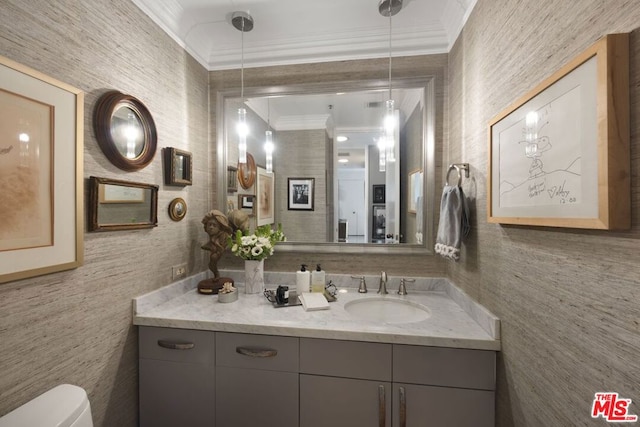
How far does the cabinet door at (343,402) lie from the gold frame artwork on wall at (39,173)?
3.62 feet

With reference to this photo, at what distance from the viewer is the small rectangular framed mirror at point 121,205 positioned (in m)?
1.13

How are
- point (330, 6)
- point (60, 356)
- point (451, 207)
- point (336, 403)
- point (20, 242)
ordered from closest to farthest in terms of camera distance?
point (20, 242) → point (60, 356) → point (336, 403) → point (451, 207) → point (330, 6)

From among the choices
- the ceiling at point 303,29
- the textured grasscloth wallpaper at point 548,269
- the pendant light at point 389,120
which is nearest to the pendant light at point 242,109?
the ceiling at point 303,29

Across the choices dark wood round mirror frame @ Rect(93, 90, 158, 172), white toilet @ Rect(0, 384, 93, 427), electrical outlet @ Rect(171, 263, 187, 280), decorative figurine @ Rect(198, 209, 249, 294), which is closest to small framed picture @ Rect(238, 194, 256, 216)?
decorative figurine @ Rect(198, 209, 249, 294)

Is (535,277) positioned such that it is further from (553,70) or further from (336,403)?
(336,403)

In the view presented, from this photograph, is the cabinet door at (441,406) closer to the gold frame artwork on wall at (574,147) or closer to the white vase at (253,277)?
the gold frame artwork on wall at (574,147)

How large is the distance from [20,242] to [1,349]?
13.2 inches

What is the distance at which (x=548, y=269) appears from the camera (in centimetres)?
80

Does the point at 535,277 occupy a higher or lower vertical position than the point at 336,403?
higher

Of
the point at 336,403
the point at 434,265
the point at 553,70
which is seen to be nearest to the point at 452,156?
the point at 434,265

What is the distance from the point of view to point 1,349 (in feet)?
2.81

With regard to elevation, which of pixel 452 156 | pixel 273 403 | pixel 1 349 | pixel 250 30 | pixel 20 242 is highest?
pixel 250 30

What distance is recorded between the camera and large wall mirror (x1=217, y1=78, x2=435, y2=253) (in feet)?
5.74

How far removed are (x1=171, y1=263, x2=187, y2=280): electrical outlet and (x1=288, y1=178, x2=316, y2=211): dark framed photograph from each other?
2.55 feet
